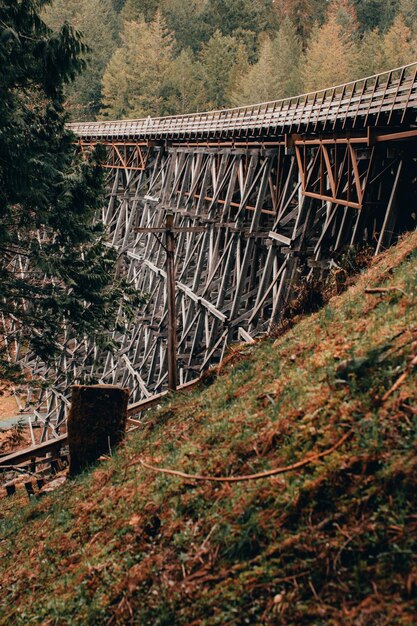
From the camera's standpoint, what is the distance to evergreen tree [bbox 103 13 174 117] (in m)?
59.5

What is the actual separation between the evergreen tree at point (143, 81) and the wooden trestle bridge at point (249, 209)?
32.4 metres

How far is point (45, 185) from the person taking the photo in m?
12.9

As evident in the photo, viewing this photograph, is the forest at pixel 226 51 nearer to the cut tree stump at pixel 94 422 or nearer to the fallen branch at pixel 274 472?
the cut tree stump at pixel 94 422

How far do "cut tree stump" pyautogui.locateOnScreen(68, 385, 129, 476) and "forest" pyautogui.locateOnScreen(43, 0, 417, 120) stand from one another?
32064mm

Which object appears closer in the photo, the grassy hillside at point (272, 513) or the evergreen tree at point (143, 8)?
the grassy hillside at point (272, 513)

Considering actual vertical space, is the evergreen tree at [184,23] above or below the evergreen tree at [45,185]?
above

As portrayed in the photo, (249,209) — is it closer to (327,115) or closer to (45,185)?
(327,115)

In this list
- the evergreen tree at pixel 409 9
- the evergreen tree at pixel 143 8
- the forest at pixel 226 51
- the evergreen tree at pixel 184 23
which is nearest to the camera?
the forest at pixel 226 51

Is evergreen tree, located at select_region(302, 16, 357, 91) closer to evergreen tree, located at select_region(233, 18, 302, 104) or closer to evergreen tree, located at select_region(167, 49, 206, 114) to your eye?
evergreen tree, located at select_region(233, 18, 302, 104)

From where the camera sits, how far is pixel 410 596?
3408 millimetres

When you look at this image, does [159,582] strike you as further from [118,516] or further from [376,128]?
[376,128]

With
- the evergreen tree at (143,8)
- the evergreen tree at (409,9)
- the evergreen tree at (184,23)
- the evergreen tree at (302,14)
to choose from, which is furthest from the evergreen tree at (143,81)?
the evergreen tree at (409,9)

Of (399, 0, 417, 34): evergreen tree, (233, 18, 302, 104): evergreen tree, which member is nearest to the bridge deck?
(233, 18, 302, 104): evergreen tree

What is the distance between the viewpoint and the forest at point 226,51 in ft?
168
